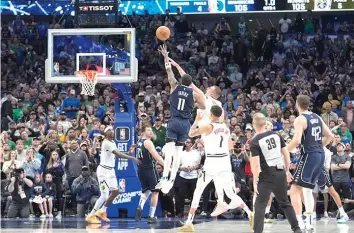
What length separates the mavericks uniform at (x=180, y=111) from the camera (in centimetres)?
1731

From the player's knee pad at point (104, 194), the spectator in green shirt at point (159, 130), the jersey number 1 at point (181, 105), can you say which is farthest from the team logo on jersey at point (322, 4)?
the jersey number 1 at point (181, 105)

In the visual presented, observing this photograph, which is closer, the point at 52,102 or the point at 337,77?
the point at 52,102

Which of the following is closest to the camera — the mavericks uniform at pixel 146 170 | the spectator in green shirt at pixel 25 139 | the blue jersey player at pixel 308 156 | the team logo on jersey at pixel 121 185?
the blue jersey player at pixel 308 156

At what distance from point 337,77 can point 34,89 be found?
1009 centimetres

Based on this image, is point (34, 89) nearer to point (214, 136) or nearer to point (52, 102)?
point (52, 102)

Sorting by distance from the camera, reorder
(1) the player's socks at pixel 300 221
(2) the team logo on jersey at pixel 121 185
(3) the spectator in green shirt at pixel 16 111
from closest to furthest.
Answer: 1. (1) the player's socks at pixel 300 221
2. (2) the team logo on jersey at pixel 121 185
3. (3) the spectator in green shirt at pixel 16 111

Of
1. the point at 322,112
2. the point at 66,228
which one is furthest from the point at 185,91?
the point at 322,112

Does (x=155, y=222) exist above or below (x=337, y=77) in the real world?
below


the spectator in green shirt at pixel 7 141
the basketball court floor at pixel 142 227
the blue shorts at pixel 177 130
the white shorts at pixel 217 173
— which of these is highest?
the blue shorts at pixel 177 130

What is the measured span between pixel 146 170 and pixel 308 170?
534 cm

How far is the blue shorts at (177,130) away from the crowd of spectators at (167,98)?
14.3 ft

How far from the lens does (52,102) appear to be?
89.9ft

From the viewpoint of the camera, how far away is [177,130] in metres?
17.3

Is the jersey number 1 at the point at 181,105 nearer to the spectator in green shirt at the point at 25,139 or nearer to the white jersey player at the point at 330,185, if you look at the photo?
the white jersey player at the point at 330,185
